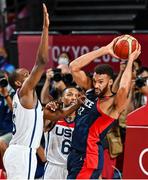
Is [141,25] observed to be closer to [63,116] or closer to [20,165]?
[63,116]

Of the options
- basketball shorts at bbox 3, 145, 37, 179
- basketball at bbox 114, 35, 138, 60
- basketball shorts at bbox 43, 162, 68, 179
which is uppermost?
basketball at bbox 114, 35, 138, 60

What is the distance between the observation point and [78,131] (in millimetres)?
6602

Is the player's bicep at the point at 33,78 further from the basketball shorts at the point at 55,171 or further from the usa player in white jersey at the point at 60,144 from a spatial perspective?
the basketball shorts at the point at 55,171

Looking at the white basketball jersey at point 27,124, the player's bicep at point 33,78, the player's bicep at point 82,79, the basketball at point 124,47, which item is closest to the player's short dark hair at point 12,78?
the player's bicep at point 82,79

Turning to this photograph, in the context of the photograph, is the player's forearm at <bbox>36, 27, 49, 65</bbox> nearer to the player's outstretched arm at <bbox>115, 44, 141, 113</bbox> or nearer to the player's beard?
the player's beard

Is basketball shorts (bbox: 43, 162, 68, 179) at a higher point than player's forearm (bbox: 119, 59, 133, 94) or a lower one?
lower

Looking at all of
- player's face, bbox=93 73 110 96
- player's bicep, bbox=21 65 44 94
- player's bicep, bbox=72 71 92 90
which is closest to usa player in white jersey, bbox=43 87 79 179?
player's bicep, bbox=72 71 92 90

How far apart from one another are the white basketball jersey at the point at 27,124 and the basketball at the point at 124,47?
95 cm

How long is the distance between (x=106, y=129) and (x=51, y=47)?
4523 millimetres

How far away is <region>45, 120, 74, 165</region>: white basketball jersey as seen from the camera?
7.50 meters

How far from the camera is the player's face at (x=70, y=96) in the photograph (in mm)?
7441

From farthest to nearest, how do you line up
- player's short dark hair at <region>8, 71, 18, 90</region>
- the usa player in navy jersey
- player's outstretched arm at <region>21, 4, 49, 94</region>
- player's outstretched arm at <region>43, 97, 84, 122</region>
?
player's short dark hair at <region>8, 71, 18, 90</region>
player's outstretched arm at <region>43, 97, 84, 122</region>
the usa player in navy jersey
player's outstretched arm at <region>21, 4, 49, 94</region>

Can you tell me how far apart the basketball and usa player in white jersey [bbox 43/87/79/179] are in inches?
41.2

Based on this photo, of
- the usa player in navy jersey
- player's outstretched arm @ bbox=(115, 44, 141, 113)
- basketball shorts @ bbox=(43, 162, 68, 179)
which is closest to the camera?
player's outstretched arm @ bbox=(115, 44, 141, 113)
